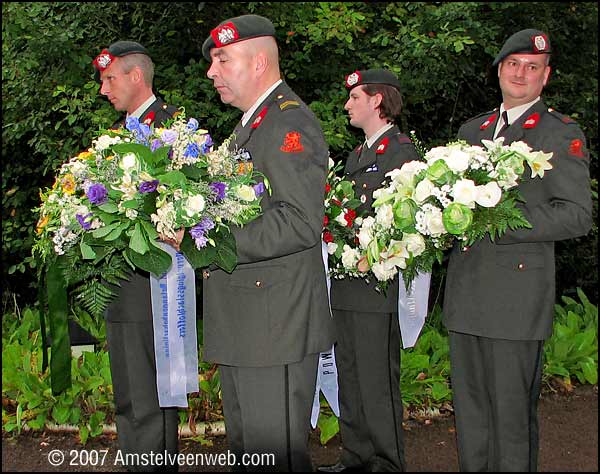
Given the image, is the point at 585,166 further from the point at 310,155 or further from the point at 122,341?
the point at 122,341

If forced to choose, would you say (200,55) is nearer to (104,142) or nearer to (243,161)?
(104,142)

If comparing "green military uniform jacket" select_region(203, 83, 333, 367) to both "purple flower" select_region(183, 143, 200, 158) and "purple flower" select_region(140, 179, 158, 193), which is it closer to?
"purple flower" select_region(183, 143, 200, 158)

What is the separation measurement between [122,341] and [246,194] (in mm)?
1624

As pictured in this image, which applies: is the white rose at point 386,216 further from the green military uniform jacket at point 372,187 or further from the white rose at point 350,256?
the green military uniform jacket at point 372,187

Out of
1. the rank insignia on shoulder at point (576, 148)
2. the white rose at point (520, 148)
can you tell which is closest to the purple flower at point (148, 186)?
the white rose at point (520, 148)

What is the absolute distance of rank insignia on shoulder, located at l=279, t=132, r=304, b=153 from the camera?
2977 mm

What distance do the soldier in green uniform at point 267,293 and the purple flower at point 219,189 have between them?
0.54 feet

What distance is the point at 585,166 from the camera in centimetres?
354

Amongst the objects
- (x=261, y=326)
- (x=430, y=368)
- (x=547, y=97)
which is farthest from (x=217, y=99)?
(x=261, y=326)

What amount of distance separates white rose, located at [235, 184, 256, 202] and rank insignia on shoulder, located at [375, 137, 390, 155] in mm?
1656

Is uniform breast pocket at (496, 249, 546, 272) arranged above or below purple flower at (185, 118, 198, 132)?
below

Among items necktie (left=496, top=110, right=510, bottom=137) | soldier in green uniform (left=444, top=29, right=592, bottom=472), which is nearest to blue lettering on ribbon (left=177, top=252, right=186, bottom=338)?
soldier in green uniform (left=444, top=29, right=592, bottom=472)

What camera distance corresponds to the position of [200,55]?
23.1 ft

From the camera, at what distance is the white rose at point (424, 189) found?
331 cm
